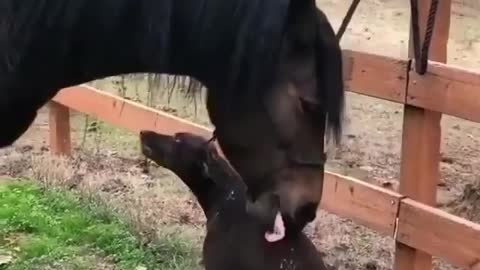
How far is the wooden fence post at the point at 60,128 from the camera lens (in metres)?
5.84

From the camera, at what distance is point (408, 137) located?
3527 millimetres

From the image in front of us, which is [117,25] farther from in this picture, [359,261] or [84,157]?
[84,157]

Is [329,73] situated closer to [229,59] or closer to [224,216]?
[229,59]

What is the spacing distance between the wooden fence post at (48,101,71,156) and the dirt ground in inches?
3.5

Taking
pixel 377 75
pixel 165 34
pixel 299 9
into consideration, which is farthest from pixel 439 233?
pixel 165 34

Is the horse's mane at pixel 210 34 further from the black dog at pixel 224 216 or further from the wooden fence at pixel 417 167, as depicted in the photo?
the wooden fence at pixel 417 167

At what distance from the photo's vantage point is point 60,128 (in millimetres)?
5844

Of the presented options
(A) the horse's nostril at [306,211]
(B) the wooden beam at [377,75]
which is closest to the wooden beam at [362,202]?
(B) the wooden beam at [377,75]

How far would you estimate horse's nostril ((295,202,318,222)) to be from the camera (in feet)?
8.70

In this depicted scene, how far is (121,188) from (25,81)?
275 centimetres

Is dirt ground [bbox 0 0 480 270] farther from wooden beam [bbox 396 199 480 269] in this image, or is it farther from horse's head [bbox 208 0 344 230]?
horse's head [bbox 208 0 344 230]

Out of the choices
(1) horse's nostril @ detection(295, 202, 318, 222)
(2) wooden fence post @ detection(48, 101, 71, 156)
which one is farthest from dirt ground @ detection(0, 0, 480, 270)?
(1) horse's nostril @ detection(295, 202, 318, 222)

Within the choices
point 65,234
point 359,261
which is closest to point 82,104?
point 65,234

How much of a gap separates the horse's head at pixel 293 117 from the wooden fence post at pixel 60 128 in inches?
133
